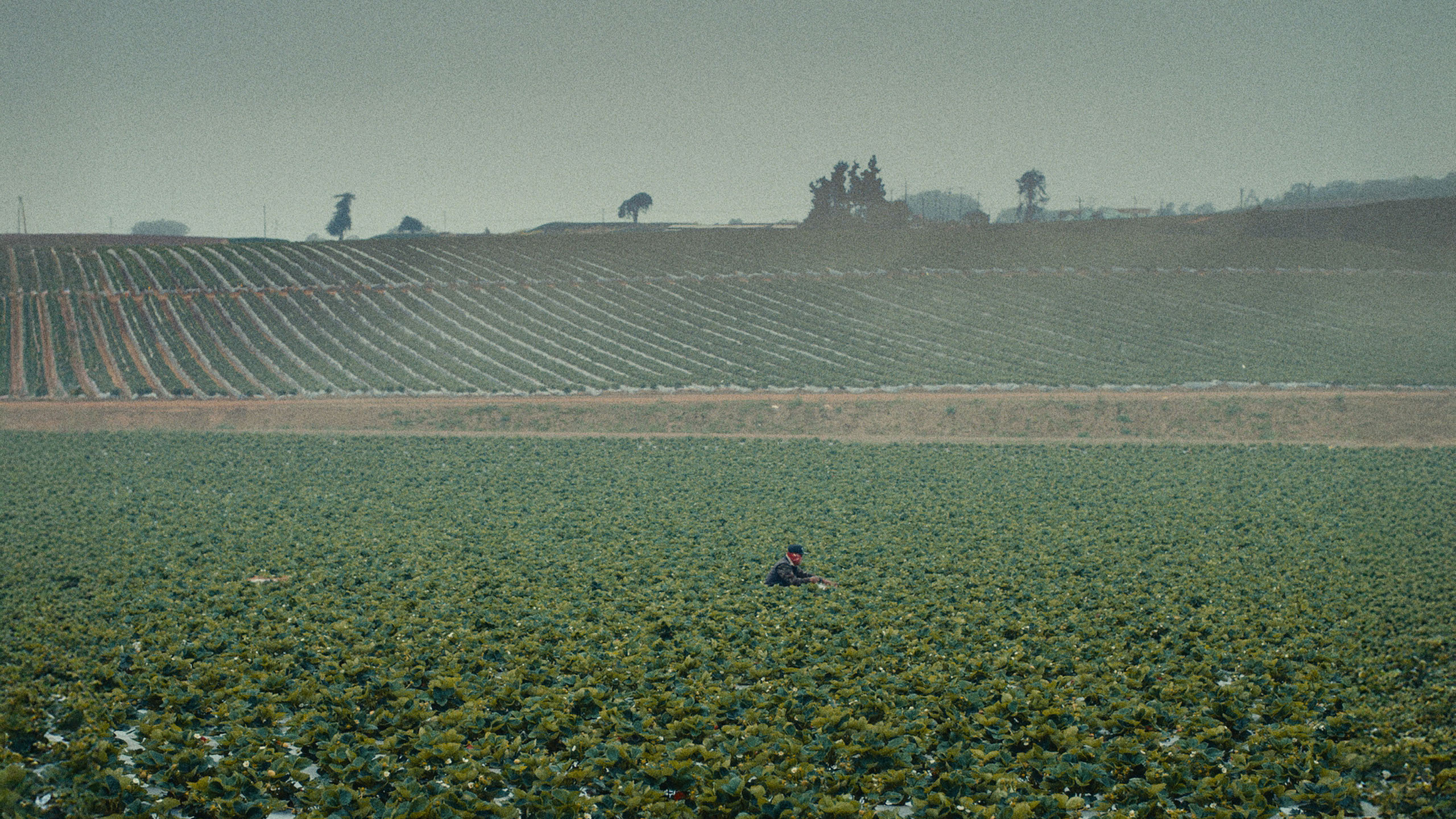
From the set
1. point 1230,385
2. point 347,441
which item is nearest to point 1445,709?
point 347,441

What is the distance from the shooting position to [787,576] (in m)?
15.8

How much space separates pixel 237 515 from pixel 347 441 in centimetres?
1463

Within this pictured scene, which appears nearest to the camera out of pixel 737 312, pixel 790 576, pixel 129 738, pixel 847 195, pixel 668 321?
pixel 129 738

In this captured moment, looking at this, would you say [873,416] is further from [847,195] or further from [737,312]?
[847,195]

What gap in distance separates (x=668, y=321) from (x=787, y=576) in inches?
2019

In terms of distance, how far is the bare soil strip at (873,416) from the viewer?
4053 centimetres

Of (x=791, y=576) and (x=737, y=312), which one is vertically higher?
(x=737, y=312)

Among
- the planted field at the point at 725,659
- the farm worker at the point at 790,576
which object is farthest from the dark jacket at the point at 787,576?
the planted field at the point at 725,659

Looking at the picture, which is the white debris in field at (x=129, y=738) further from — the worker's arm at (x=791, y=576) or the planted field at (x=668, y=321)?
the planted field at (x=668, y=321)

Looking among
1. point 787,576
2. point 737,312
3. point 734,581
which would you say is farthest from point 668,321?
point 787,576

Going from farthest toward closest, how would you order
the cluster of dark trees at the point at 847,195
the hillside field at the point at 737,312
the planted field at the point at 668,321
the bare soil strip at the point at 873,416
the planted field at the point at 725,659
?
the cluster of dark trees at the point at 847,195 < the hillside field at the point at 737,312 < the planted field at the point at 668,321 < the bare soil strip at the point at 873,416 < the planted field at the point at 725,659

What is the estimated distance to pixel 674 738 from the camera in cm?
1033

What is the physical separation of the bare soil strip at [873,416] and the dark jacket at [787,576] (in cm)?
2420

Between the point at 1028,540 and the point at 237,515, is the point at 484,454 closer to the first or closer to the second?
the point at 237,515
